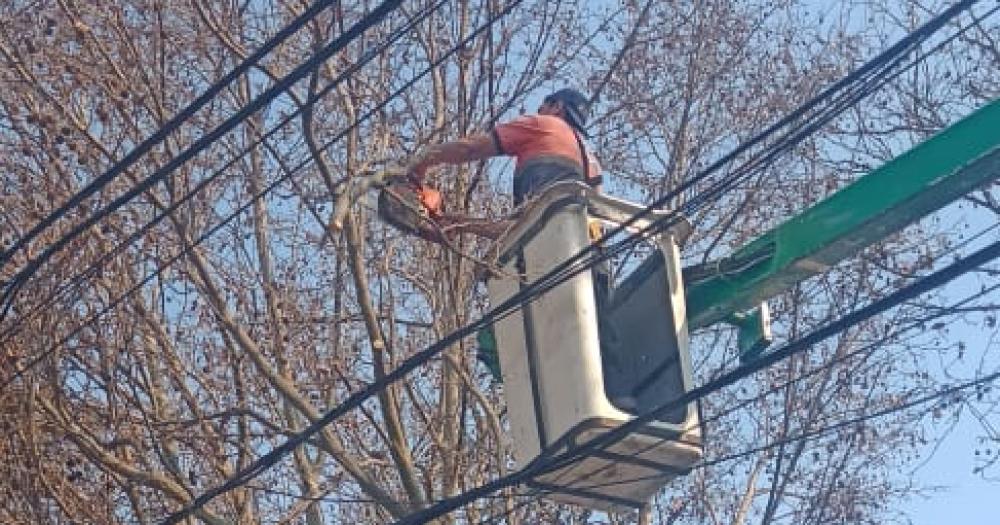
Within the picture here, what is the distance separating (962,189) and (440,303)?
5.48 meters

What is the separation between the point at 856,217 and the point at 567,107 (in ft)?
6.87

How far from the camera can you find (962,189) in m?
7.21

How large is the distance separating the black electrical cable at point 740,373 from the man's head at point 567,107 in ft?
6.57

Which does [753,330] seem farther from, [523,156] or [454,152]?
[454,152]

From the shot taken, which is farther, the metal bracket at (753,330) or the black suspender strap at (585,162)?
the black suspender strap at (585,162)

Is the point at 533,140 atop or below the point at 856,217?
atop

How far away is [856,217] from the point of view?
754 centimetres

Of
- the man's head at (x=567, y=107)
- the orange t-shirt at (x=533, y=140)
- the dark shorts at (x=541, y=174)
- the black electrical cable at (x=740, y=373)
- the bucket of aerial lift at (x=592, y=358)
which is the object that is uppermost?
the man's head at (x=567, y=107)

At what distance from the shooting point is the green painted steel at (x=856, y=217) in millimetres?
7105

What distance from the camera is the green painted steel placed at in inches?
280

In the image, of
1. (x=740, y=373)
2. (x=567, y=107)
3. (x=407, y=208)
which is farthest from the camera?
(x=567, y=107)

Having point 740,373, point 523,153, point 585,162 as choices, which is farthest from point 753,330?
point 740,373

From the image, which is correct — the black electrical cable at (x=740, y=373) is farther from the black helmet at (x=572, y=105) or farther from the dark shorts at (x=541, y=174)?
the black helmet at (x=572, y=105)

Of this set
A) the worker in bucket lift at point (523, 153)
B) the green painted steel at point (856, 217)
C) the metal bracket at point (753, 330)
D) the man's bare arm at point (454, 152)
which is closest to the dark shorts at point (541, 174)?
the worker in bucket lift at point (523, 153)
